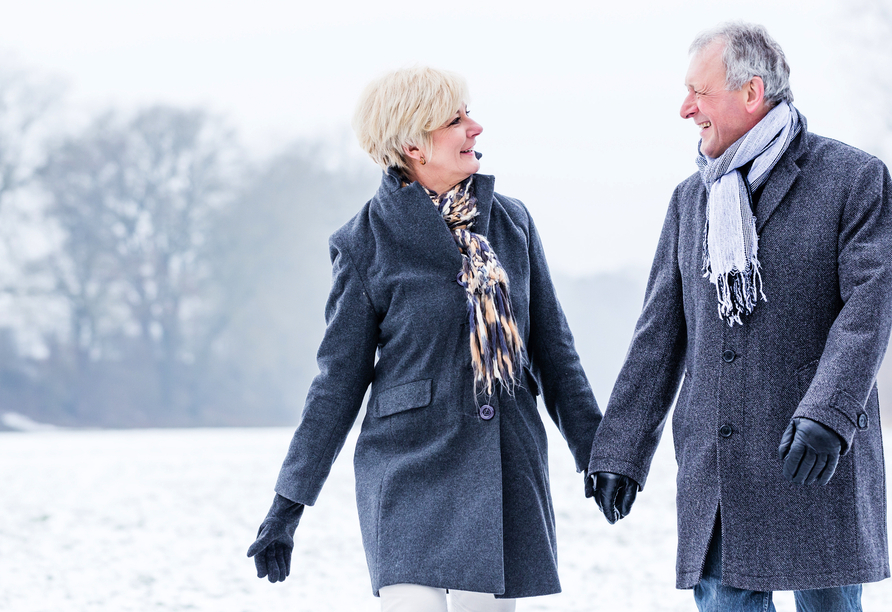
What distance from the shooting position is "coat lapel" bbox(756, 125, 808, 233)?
65.7 inches

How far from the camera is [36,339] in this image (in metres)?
15.2

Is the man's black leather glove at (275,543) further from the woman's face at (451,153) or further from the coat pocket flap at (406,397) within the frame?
the woman's face at (451,153)

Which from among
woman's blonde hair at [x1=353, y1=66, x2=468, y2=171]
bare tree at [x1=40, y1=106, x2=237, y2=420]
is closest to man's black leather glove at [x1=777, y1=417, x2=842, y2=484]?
woman's blonde hair at [x1=353, y1=66, x2=468, y2=171]

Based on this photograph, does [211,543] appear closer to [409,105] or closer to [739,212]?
[409,105]

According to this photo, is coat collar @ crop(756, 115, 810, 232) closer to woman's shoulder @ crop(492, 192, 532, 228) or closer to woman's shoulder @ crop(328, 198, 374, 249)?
woman's shoulder @ crop(492, 192, 532, 228)

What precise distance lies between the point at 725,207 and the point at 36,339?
15123 millimetres

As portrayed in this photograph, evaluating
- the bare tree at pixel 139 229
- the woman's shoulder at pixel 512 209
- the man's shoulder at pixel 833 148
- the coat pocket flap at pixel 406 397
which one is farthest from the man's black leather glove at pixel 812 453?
the bare tree at pixel 139 229

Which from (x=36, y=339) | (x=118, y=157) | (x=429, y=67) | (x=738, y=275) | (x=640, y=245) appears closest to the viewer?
(x=738, y=275)

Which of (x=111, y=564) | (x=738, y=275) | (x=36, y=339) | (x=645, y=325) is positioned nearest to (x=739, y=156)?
(x=738, y=275)

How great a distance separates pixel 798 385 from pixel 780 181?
0.35 meters

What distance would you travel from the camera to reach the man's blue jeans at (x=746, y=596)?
5.34 feet

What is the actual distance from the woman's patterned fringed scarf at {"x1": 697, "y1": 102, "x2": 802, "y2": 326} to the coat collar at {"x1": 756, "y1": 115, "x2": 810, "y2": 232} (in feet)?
0.05

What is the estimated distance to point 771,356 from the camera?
64.8 inches

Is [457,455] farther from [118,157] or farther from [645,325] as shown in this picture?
[118,157]
